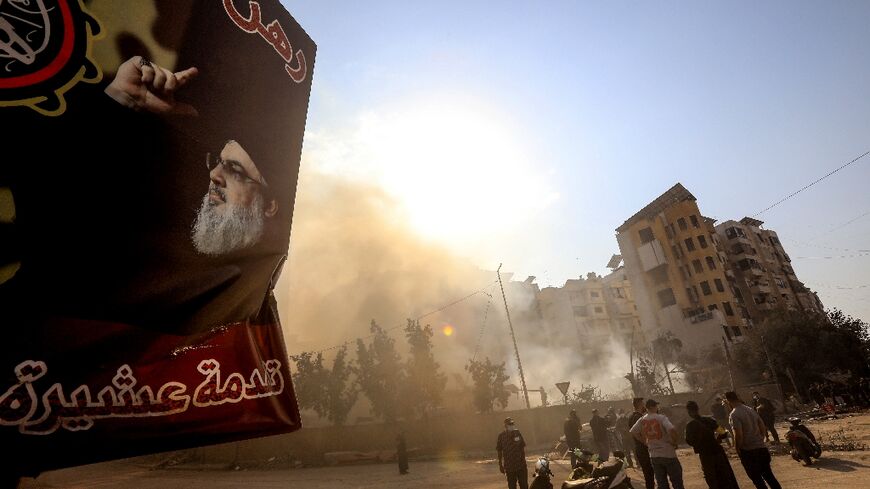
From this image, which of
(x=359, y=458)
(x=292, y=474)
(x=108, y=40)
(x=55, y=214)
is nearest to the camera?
(x=55, y=214)

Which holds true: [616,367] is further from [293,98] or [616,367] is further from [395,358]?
[293,98]

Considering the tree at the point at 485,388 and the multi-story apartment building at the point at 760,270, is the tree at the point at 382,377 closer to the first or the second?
the tree at the point at 485,388

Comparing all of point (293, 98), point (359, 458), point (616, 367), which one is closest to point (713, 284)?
point (616, 367)

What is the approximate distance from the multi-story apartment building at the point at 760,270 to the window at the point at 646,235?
35.6 ft

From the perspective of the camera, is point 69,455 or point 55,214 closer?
point 69,455

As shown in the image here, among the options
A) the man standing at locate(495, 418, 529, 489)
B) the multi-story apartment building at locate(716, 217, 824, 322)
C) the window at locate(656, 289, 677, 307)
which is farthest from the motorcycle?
the multi-story apartment building at locate(716, 217, 824, 322)

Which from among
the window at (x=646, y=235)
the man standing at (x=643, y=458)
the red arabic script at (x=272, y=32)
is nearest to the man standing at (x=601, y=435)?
the man standing at (x=643, y=458)

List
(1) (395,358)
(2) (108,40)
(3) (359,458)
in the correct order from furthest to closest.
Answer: (1) (395,358)
(3) (359,458)
(2) (108,40)

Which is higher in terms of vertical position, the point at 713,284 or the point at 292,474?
the point at 713,284

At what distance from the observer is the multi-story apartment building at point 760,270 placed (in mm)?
60812

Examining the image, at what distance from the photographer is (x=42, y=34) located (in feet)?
6.55

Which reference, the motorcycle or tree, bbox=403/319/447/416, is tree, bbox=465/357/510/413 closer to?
tree, bbox=403/319/447/416

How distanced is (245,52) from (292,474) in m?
24.0

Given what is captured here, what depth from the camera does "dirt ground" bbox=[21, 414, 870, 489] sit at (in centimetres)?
970
